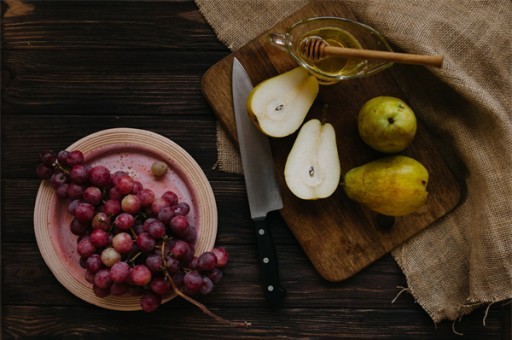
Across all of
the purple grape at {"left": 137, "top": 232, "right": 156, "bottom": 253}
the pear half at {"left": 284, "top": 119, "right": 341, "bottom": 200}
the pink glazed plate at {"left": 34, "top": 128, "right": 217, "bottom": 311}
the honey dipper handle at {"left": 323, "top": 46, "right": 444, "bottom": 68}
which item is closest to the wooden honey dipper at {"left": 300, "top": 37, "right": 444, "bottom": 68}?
the honey dipper handle at {"left": 323, "top": 46, "right": 444, "bottom": 68}

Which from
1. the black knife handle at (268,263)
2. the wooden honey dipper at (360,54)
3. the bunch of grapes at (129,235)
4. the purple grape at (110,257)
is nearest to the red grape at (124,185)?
the bunch of grapes at (129,235)

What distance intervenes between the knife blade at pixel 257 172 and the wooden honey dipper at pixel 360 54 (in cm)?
13

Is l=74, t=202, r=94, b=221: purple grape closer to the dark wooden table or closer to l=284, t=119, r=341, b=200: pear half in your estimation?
the dark wooden table

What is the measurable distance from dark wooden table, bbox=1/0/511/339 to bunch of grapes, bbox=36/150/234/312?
0.08 m

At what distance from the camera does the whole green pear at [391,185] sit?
2.92ft

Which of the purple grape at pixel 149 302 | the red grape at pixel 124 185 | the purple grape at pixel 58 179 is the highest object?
the red grape at pixel 124 185

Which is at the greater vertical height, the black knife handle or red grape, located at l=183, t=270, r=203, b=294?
red grape, located at l=183, t=270, r=203, b=294

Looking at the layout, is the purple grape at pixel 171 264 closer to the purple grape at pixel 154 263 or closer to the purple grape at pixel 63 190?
the purple grape at pixel 154 263

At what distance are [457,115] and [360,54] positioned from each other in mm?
238

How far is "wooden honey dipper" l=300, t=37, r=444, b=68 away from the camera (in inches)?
34.3

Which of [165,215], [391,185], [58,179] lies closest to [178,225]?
[165,215]

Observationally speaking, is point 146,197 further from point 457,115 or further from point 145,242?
point 457,115

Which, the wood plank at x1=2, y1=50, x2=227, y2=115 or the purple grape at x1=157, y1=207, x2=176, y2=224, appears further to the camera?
the wood plank at x1=2, y1=50, x2=227, y2=115

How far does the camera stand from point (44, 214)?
0.99 m
